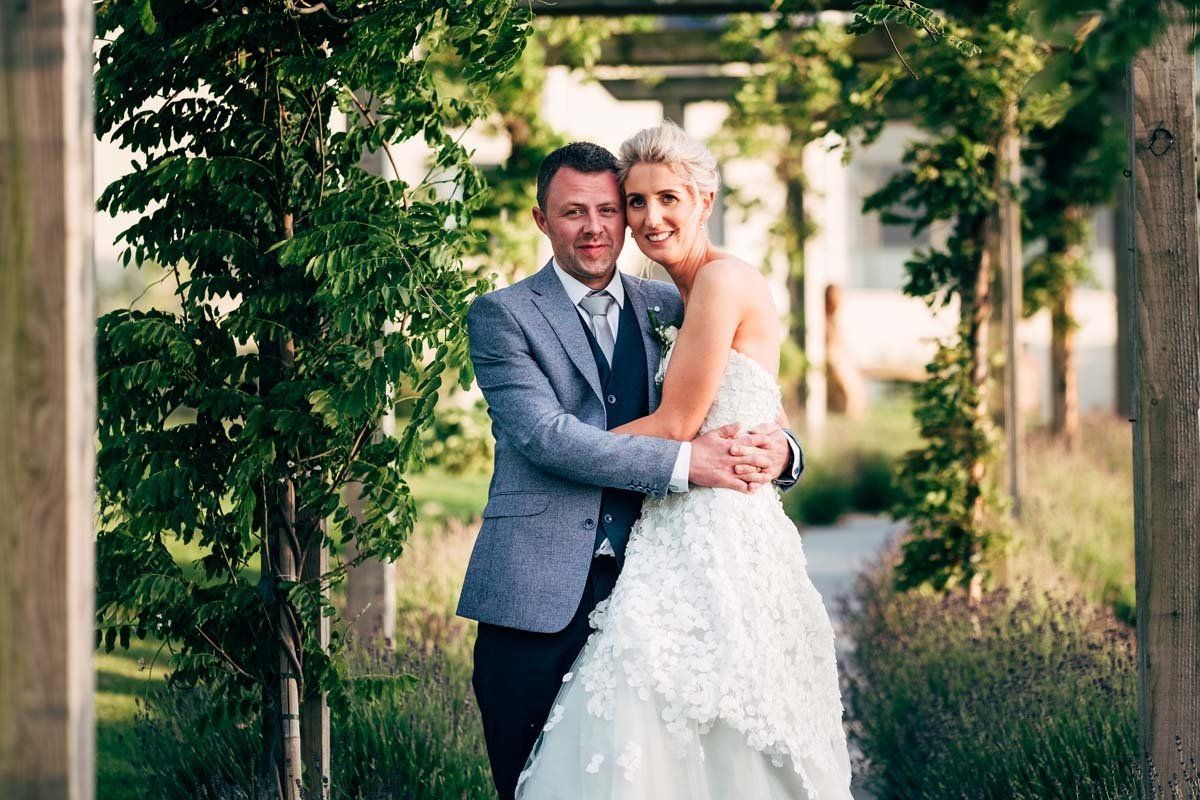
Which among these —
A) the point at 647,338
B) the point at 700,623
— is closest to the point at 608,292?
the point at 647,338

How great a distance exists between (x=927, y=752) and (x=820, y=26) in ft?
15.3

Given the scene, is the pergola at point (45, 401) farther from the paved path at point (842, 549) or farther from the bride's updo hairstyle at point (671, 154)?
the paved path at point (842, 549)

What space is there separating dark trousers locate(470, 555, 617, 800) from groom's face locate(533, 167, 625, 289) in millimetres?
731

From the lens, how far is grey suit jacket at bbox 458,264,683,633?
335cm

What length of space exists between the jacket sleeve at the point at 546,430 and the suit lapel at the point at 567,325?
0.08m

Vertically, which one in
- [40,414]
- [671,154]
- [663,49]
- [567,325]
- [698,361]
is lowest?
[40,414]

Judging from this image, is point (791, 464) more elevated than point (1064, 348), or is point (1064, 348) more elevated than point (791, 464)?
point (1064, 348)

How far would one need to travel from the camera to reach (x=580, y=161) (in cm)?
351

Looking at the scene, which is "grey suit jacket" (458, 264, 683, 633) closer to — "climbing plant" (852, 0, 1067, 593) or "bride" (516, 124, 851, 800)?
"bride" (516, 124, 851, 800)

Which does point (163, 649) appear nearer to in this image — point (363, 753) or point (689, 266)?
point (363, 753)

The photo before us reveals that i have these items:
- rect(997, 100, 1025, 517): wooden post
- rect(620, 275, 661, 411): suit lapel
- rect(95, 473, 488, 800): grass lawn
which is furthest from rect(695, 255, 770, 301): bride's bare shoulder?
rect(997, 100, 1025, 517): wooden post

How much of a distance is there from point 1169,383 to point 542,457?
1611 mm

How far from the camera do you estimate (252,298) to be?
384 centimetres

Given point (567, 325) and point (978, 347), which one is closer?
point (567, 325)
